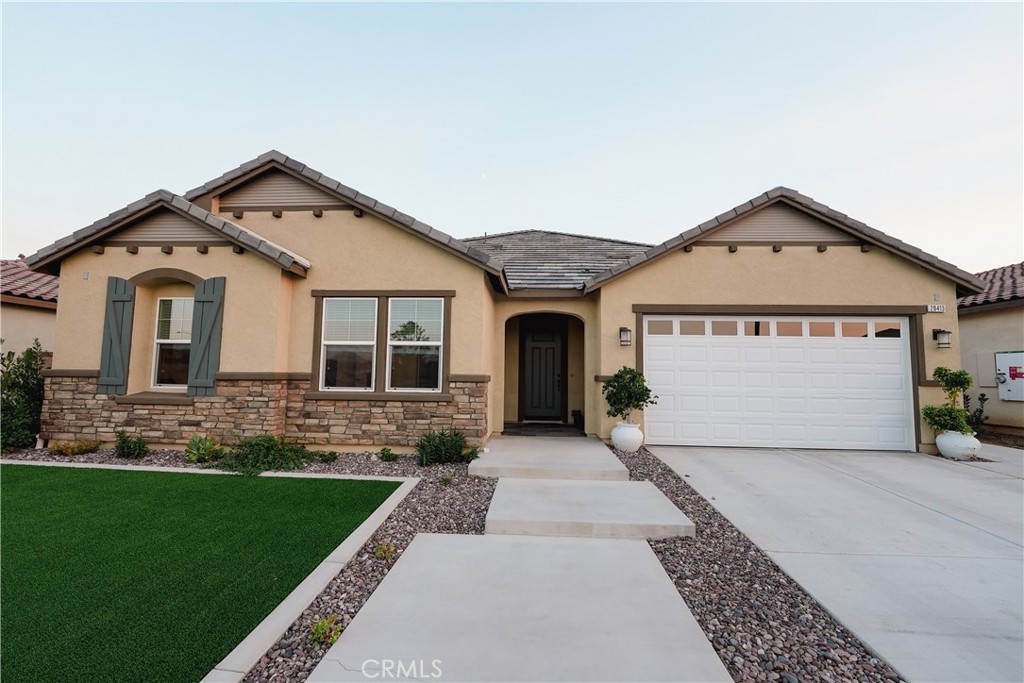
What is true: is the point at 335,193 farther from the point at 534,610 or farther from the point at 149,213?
the point at 534,610

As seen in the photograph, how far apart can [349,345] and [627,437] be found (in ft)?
18.2

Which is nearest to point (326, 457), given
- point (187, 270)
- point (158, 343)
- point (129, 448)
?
point (129, 448)

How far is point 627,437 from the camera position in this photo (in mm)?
7926

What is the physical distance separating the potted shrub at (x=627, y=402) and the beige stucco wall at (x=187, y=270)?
20.6ft

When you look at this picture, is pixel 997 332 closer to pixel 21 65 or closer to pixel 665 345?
pixel 665 345

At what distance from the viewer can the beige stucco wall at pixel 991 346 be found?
10023 mm

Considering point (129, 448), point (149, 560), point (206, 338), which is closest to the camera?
point (149, 560)

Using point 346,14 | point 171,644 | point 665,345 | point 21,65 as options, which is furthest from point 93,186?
point 665,345

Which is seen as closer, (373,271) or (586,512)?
(586,512)

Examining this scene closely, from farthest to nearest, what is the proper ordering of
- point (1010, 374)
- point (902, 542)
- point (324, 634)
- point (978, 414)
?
point (978, 414), point (1010, 374), point (902, 542), point (324, 634)

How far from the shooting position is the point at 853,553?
3818mm

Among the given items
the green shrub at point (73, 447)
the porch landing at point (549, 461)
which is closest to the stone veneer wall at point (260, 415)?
the green shrub at point (73, 447)

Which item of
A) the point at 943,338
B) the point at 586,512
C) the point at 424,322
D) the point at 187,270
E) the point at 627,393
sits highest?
the point at 187,270

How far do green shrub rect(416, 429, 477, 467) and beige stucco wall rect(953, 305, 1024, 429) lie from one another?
12050 mm
